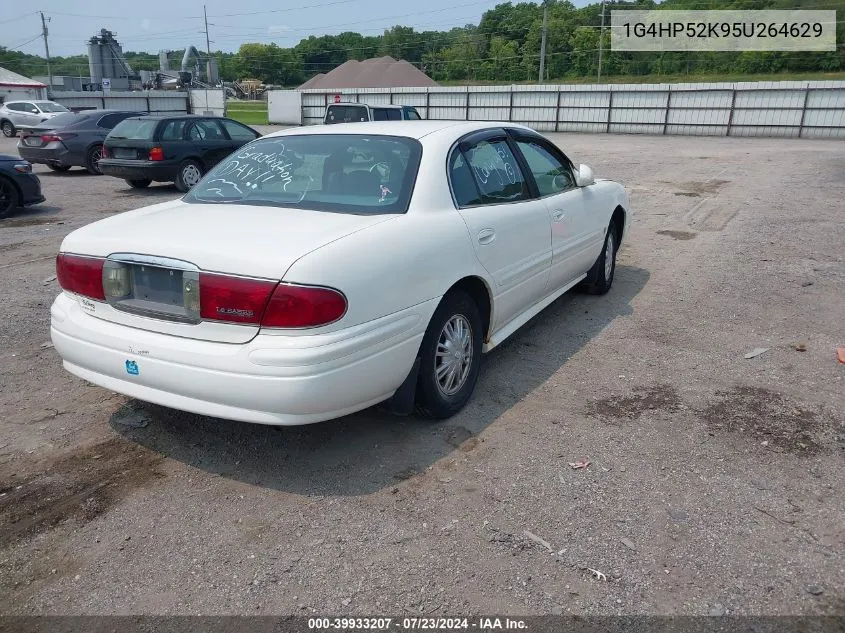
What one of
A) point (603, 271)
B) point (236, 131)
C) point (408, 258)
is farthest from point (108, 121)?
point (408, 258)

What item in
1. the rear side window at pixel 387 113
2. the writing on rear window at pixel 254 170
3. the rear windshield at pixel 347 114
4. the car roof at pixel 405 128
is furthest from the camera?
the rear windshield at pixel 347 114

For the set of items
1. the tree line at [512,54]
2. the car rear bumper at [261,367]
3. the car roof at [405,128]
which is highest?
the tree line at [512,54]

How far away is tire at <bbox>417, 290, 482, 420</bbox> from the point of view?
3598 millimetres

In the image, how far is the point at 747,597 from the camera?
2520mm

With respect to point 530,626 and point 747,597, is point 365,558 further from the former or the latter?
point 747,597

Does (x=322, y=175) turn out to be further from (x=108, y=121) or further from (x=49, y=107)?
(x=49, y=107)

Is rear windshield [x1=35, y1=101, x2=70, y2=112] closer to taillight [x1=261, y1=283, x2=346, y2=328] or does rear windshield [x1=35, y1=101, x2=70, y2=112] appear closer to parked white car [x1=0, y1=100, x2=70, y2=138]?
parked white car [x1=0, y1=100, x2=70, y2=138]

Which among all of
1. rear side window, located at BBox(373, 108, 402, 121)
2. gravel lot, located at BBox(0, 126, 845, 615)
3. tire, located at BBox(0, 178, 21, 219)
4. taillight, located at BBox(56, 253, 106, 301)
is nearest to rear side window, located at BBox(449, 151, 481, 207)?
gravel lot, located at BBox(0, 126, 845, 615)

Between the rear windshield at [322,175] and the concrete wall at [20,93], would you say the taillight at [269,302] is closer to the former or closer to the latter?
the rear windshield at [322,175]

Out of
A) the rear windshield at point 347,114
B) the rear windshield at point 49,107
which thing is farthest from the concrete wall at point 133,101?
the rear windshield at point 347,114

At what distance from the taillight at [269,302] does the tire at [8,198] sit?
29.8ft

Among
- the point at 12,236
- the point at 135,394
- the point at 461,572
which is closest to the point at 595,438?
the point at 461,572

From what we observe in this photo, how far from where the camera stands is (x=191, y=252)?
120 inches

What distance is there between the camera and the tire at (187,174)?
1299cm
